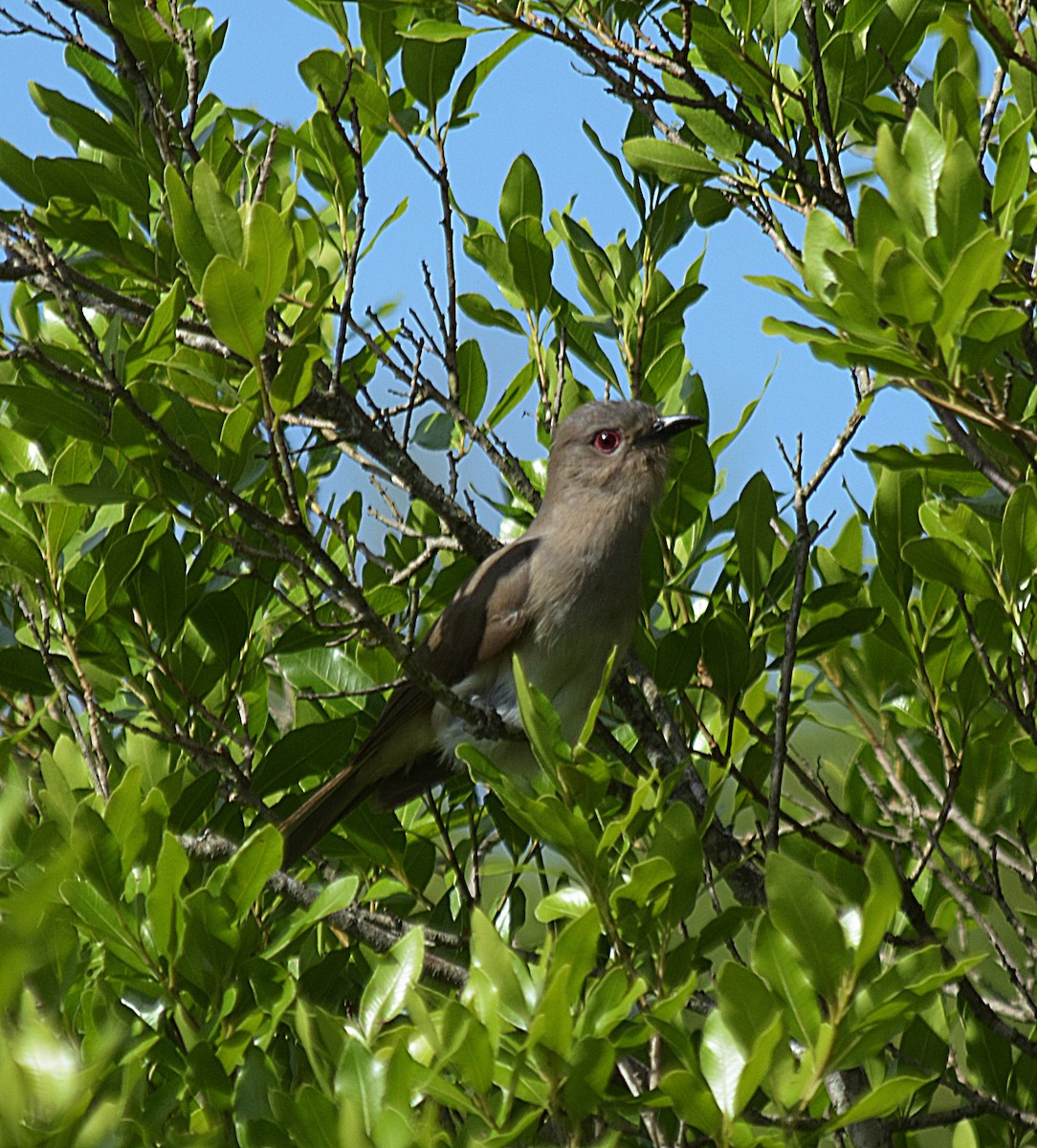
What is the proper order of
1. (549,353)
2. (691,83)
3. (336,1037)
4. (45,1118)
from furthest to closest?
(549,353) → (691,83) → (336,1037) → (45,1118)

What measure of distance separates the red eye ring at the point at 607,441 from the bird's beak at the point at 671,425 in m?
0.17

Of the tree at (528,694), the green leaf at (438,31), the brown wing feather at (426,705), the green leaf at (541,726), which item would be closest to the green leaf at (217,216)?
the tree at (528,694)

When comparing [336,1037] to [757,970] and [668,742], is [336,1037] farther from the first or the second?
[668,742]

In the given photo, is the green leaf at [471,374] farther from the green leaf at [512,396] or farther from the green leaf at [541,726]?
the green leaf at [541,726]

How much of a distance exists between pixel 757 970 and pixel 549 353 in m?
2.72

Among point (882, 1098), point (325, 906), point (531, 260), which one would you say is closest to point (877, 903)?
point (882, 1098)

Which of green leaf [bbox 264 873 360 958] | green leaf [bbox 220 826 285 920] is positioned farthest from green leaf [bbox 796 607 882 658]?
green leaf [bbox 220 826 285 920]

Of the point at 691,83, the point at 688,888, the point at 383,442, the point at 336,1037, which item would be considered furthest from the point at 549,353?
the point at 336,1037

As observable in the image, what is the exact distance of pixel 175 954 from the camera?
8.50 ft

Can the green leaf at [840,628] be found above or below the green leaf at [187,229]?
below

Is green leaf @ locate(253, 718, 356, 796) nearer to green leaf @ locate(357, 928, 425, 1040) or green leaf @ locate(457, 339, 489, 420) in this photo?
green leaf @ locate(457, 339, 489, 420)

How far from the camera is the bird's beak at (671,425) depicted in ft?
15.2

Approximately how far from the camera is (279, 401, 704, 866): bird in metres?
4.77

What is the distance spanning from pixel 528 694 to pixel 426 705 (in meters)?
2.27
